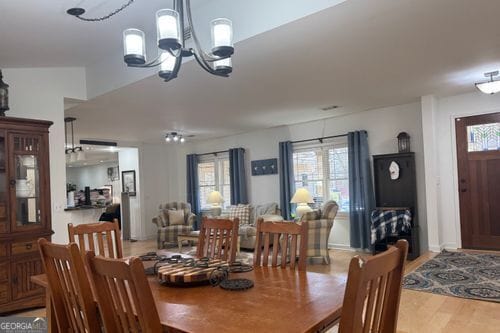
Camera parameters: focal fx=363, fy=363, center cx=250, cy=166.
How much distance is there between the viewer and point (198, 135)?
8.44 m

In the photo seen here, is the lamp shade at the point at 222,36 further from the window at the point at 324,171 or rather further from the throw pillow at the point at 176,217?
the throw pillow at the point at 176,217

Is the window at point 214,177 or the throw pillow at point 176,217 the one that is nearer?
the throw pillow at point 176,217

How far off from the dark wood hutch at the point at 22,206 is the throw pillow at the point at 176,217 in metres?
3.96

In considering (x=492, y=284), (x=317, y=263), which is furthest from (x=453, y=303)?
(x=317, y=263)

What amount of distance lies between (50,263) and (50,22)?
7.11 ft

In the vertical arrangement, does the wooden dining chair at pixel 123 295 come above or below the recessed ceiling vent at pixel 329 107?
below

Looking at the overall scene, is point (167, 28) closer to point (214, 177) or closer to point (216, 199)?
point (216, 199)

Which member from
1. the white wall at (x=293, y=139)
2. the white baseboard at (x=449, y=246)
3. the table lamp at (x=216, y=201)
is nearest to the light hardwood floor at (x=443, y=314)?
the white baseboard at (x=449, y=246)

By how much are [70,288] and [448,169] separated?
219 inches

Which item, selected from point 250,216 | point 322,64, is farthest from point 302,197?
point 322,64

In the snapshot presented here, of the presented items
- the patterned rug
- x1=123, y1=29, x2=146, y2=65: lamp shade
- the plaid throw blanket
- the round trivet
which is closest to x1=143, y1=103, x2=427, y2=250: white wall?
the plaid throw blanket

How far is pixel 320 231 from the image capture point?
5480 millimetres

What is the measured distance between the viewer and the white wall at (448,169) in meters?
5.53

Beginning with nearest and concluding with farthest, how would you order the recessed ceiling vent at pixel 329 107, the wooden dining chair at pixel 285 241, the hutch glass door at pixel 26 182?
the wooden dining chair at pixel 285 241, the hutch glass door at pixel 26 182, the recessed ceiling vent at pixel 329 107
